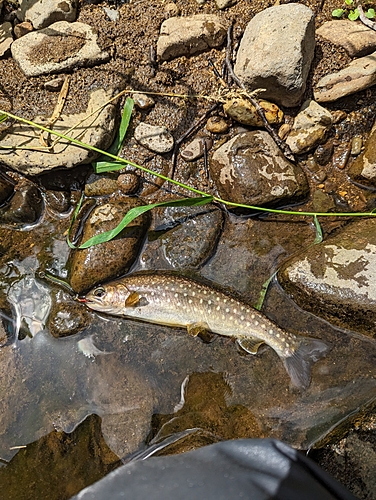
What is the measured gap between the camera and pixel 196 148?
440cm

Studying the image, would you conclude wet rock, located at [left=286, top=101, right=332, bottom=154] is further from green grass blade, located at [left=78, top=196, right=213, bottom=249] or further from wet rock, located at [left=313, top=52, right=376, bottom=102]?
green grass blade, located at [left=78, top=196, right=213, bottom=249]

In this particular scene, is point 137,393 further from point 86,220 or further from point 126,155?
point 126,155

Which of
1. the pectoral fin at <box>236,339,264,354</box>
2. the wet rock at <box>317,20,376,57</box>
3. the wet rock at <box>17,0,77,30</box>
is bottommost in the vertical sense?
the pectoral fin at <box>236,339,264,354</box>

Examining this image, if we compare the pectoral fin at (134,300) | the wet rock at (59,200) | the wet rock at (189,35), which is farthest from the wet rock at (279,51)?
the pectoral fin at (134,300)

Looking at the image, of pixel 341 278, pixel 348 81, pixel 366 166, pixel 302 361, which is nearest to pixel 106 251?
pixel 302 361

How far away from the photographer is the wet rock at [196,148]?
4398mm

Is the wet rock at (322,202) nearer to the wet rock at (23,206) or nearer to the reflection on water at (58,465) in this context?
the wet rock at (23,206)

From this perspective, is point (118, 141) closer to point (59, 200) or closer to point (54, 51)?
point (59, 200)

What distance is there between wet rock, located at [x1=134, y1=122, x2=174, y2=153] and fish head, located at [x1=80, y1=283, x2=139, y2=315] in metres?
1.56

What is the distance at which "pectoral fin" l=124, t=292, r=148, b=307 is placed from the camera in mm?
3980

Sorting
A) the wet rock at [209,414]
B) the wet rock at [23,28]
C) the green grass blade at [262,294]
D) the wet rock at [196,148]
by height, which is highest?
the wet rock at [23,28]

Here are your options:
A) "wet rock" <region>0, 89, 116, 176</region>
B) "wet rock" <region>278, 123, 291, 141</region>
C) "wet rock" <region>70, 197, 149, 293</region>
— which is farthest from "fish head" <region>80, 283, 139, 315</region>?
"wet rock" <region>278, 123, 291, 141</region>

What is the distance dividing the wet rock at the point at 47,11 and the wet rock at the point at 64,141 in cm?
103

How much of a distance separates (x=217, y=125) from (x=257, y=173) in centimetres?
77
